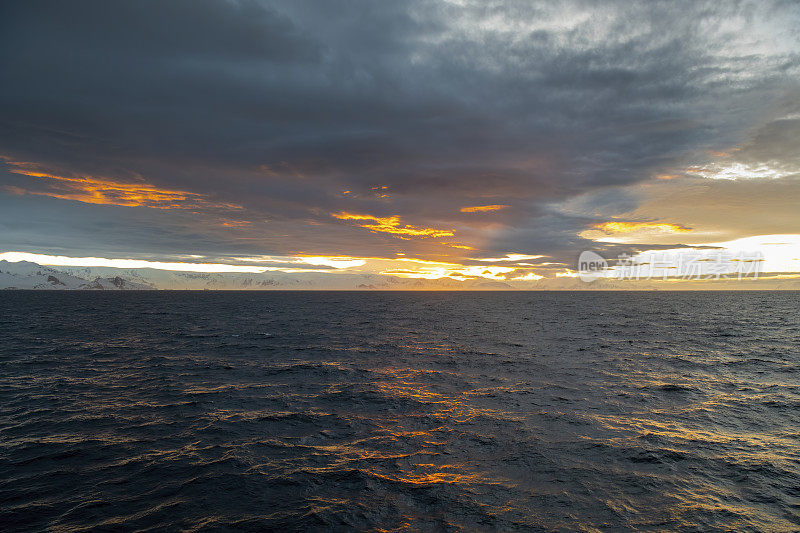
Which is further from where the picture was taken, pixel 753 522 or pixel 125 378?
pixel 125 378

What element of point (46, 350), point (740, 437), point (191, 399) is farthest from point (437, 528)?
point (46, 350)

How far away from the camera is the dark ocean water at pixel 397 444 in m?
12.0

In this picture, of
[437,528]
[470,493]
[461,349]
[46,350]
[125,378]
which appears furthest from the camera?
[461,349]

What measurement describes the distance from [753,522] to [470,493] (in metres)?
8.44

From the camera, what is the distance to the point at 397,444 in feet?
56.2

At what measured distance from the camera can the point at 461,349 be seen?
42969mm

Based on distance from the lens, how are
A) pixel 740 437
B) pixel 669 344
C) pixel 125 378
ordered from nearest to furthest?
pixel 740 437 < pixel 125 378 < pixel 669 344

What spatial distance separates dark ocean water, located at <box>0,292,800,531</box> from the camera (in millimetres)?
11977

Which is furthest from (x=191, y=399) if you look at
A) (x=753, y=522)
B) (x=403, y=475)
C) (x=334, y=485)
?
(x=753, y=522)

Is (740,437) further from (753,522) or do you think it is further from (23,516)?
(23,516)

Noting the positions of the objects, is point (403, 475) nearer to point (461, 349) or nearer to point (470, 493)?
point (470, 493)

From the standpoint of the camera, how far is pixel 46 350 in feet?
129

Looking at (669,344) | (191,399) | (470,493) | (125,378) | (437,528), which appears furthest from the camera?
(669,344)

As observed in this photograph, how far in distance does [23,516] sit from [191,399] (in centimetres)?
1179
